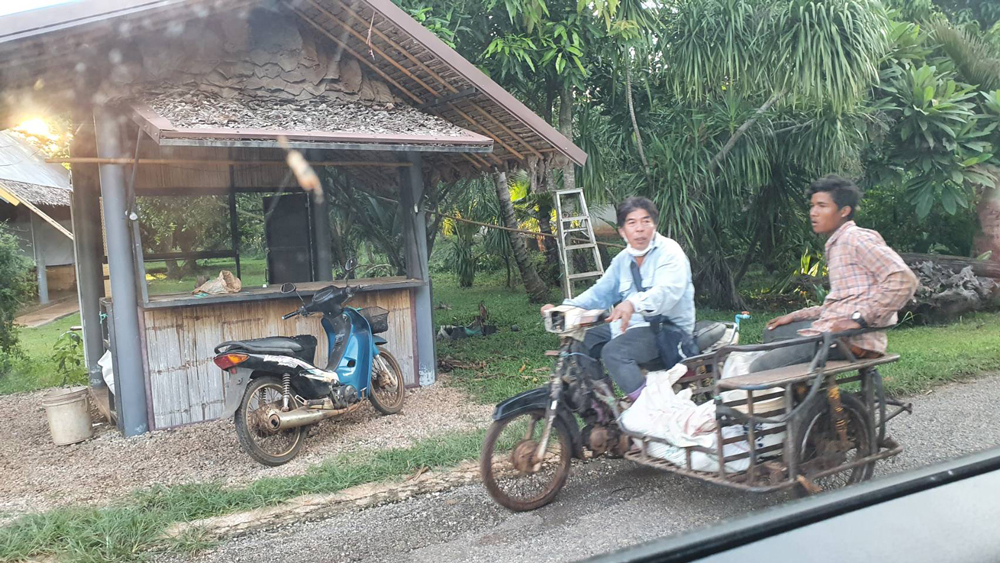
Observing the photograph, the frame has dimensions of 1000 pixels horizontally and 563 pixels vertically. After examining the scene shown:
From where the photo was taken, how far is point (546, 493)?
410cm

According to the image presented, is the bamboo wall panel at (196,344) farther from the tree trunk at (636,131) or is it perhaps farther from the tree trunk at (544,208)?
the tree trunk at (636,131)

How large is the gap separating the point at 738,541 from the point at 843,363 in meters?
3.20

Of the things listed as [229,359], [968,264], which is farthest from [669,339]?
[968,264]

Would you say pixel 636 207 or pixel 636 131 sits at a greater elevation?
pixel 636 131

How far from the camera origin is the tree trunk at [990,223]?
10.3 m

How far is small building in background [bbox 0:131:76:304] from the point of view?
15672 mm

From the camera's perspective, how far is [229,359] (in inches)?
195

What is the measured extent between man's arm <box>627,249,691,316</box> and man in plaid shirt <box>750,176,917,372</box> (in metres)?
0.57

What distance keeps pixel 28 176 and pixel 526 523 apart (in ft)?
54.9

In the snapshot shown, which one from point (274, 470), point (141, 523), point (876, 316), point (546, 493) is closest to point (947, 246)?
point (876, 316)

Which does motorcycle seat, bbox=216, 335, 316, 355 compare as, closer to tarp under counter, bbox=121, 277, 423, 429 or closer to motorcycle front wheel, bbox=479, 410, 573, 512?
tarp under counter, bbox=121, 277, 423, 429

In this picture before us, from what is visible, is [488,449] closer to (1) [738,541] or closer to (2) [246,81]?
A: (1) [738,541]

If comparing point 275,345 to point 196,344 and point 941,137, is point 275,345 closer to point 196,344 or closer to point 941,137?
point 196,344

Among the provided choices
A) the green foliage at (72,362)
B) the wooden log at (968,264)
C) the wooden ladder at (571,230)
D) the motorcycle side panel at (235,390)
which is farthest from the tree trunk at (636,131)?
the green foliage at (72,362)
